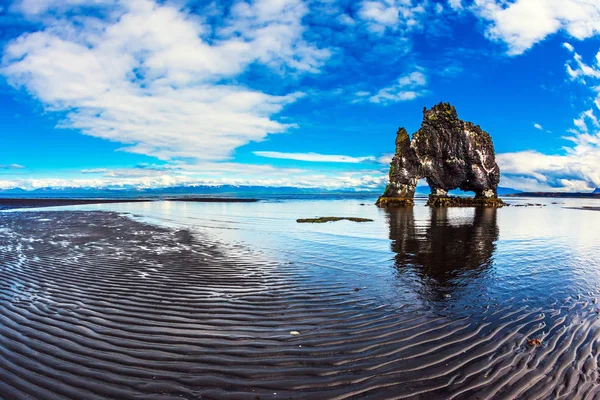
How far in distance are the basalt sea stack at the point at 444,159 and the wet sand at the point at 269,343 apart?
82447mm

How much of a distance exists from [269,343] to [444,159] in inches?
3735

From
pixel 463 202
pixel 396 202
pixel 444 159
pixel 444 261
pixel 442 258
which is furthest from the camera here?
pixel 444 159

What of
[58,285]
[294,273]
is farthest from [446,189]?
[58,285]

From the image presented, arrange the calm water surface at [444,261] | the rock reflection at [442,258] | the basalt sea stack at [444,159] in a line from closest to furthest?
1. the calm water surface at [444,261]
2. the rock reflection at [442,258]
3. the basalt sea stack at [444,159]

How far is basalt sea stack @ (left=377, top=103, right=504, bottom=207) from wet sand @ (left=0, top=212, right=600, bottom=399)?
82.4m

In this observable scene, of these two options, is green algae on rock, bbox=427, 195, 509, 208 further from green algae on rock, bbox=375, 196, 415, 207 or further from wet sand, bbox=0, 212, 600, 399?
wet sand, bbox=0, 212, 600, 399

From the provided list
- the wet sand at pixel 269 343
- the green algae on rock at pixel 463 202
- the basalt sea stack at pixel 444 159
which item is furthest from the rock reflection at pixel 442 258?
the basalt sea stack at pixel 444 159

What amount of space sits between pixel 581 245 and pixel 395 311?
72.9 feet

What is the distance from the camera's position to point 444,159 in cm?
9262

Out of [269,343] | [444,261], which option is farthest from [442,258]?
[269,343]

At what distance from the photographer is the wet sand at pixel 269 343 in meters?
5.86

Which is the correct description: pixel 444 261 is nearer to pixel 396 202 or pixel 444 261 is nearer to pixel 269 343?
pixel 269 343

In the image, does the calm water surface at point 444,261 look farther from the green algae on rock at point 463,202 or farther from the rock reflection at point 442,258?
the green algae on rock at point 463,202

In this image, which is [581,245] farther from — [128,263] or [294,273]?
[128,263]
